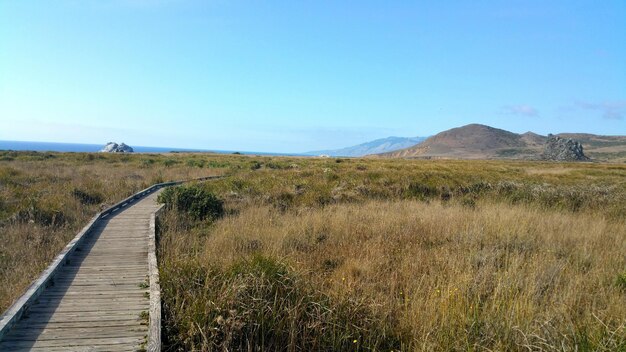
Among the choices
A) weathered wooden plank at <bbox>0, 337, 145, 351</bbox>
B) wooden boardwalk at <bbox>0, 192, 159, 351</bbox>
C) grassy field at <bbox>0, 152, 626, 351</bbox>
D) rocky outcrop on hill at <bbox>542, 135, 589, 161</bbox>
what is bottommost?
weathered wooden plank at <bbox>0, 337, 145, 351</bbox>

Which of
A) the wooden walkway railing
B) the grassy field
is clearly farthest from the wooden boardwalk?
the grassy field

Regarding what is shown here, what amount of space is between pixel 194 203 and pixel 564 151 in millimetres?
128049

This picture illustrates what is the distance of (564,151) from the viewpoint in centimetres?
11238

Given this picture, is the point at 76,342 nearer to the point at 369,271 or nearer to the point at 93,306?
the point at 93,306

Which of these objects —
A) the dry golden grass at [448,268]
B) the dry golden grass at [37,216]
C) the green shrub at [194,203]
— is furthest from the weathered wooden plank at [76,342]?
the green shrub at [194,203]

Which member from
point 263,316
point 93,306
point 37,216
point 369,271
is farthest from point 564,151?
point 93,306

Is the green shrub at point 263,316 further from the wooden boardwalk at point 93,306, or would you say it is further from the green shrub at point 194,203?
the green shrub at point 194,203

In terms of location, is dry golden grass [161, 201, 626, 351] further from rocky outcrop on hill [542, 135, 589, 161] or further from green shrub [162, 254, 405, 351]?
rocky outcrop on hill [542, 135, 589, 161]

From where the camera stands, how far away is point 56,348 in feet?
14.0

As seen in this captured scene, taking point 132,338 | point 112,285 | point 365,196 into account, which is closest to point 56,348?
point 132,338

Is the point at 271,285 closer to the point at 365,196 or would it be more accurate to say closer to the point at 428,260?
the point at 428,260

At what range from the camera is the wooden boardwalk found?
14.5 ft

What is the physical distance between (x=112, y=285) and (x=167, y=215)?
589 cm

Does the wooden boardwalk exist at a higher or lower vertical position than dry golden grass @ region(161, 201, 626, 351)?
lower
